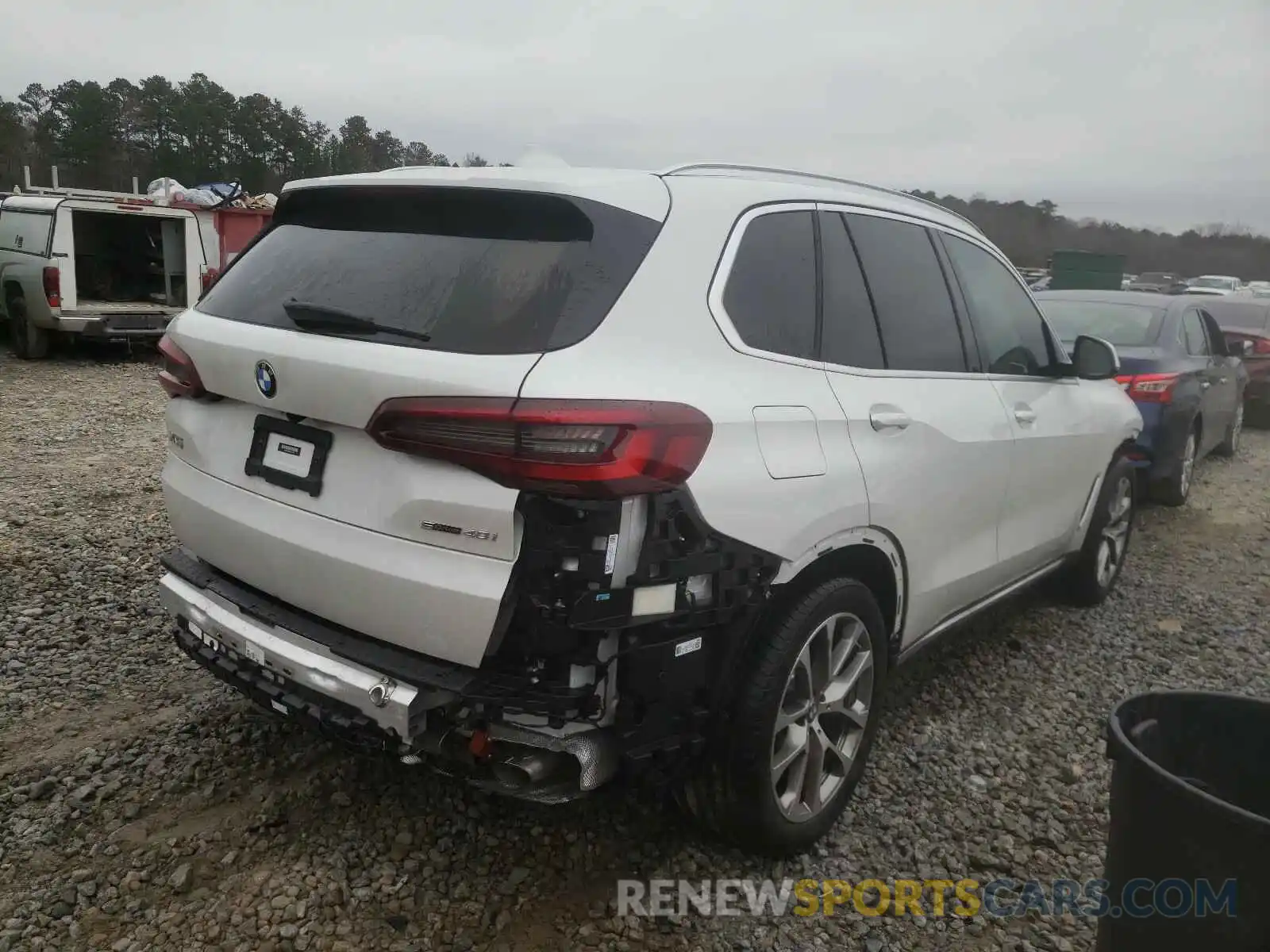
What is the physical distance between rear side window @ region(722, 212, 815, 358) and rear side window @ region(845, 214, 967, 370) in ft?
1.12

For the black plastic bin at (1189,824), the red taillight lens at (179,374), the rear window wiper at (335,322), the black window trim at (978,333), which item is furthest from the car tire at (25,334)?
the black plastic bin at (1189,824)

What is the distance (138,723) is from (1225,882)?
317cm

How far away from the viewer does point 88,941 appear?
2281 millimetres

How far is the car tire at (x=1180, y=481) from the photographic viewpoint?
6578 millimetres

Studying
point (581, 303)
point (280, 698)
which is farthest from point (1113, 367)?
point (280, 698)

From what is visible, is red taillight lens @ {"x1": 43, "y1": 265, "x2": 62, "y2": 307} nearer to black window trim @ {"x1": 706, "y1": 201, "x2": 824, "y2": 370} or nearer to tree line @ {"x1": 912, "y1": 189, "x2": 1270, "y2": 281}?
black window trim @ {"x1": 706, "y1": 201, "x2": 824, "y2": 370}

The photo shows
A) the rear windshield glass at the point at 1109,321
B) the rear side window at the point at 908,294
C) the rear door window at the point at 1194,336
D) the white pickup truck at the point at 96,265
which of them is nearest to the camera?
the rear side window at the point at 908,294

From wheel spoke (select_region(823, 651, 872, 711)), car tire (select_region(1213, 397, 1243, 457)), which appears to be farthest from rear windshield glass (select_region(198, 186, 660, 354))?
car tire (select_region(1213, 397, 1243, 457))

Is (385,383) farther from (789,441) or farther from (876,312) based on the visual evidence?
(876,312)

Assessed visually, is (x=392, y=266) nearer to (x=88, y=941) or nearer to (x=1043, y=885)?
(x=88, y=941)

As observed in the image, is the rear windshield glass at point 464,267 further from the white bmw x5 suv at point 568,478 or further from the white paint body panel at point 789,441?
the white paint body panel at point 789,441

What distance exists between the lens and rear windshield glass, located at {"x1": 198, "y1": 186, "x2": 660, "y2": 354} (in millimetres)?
2125

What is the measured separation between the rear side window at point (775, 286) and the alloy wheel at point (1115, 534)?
9.44 feet

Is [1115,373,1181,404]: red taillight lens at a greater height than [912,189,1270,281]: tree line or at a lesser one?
lesser
